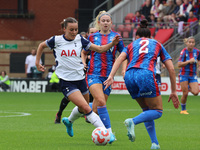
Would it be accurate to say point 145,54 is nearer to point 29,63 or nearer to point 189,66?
point 189,66

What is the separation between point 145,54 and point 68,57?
160 cm

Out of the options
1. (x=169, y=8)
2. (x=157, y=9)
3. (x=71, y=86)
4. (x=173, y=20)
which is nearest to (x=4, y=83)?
(x=157, y=9)

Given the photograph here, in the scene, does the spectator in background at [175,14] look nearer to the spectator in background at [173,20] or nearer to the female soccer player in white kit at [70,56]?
the spectator in background at [173,20]

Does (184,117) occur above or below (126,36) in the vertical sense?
below

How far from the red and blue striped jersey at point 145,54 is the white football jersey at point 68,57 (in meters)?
1.33

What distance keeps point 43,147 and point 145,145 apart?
1.50 metres

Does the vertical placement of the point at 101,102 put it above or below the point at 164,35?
below

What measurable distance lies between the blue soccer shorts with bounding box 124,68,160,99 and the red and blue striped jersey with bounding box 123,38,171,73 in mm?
97

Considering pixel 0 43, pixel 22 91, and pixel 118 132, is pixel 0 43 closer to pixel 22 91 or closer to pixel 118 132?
pixel 22 91

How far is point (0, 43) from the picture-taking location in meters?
33.9

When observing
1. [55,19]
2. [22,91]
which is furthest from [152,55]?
A: [55,19]

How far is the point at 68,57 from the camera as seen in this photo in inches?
338

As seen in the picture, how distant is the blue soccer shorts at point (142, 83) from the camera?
725cm

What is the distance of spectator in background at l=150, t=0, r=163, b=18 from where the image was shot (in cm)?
2747
